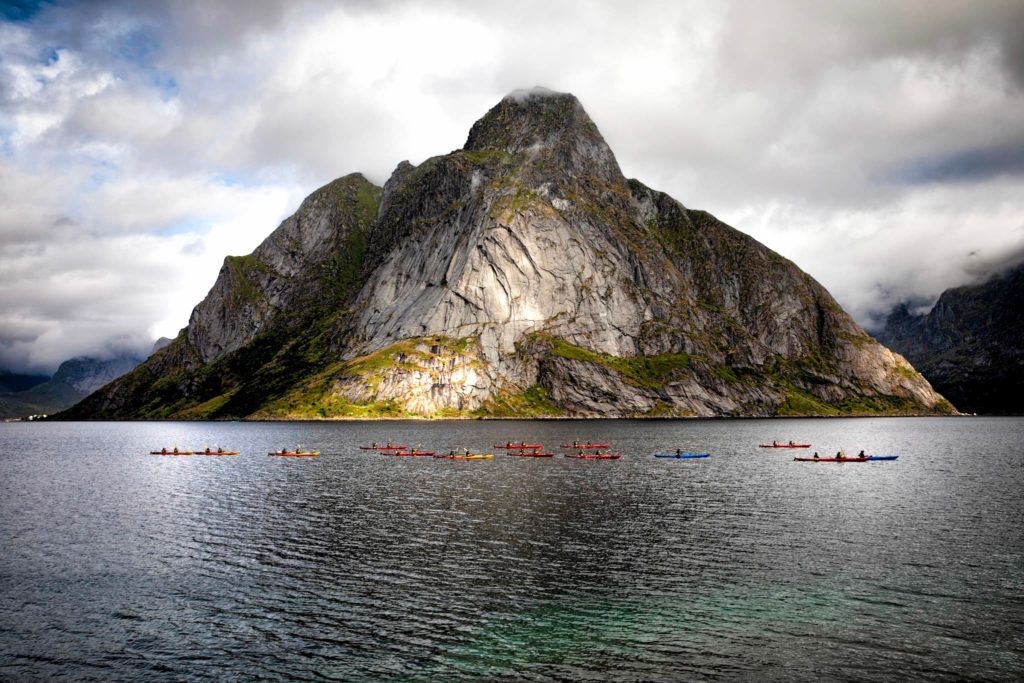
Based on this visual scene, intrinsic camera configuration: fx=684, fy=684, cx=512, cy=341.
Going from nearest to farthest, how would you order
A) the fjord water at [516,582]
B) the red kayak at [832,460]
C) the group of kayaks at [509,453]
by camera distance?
1. the fjord water at [516,582]
2. the red kayak at [832,460]
3. the group of kayaks at [509,453]

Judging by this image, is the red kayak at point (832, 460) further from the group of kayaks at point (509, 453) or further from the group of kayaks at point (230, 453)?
the group of kayaks at point (230, 453)

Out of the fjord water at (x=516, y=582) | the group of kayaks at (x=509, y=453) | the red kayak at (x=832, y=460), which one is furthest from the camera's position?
the group of kayaks at (x=509, y=453)

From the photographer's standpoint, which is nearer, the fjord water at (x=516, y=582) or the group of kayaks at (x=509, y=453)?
the fjord water at (x=516, y=582)

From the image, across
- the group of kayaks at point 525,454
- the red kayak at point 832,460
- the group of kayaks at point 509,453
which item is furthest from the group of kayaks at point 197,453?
the red kayak at point 832,460

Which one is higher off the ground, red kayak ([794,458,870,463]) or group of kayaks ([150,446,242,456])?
red kayak ([794,458,870,463])

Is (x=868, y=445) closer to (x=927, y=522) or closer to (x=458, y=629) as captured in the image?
(x=927, y=522)

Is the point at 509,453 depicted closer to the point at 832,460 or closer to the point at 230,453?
the point at 230,453

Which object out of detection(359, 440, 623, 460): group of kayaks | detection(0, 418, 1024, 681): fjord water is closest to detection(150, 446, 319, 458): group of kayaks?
detection(359, 440, 623, 460): group of kayaks

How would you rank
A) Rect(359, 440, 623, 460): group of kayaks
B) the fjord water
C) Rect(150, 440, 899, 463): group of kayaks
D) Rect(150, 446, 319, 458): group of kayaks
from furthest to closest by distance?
Rect(150, 446, 319, 458): group of kayaks < Rect(359, 440, 623, 460): group of kayaks < Rect(150, 440, 899, 463): group of kayaks < the fjord water

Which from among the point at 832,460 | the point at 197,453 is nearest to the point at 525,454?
the point at 832,460

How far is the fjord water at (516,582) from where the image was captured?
124ft

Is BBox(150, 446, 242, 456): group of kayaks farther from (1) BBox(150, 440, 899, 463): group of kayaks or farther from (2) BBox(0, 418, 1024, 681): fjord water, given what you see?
(2) BBox(0, 418, 1024, 681): fjord water

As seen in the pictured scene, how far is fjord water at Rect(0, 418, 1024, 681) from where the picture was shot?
37.7m

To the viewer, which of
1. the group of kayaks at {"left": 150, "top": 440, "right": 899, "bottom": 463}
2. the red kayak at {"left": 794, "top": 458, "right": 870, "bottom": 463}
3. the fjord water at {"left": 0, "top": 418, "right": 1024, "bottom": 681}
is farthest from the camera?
the group of kayaks at {"left": 150, "top": 440, "right": 899, "bottom": 463}
